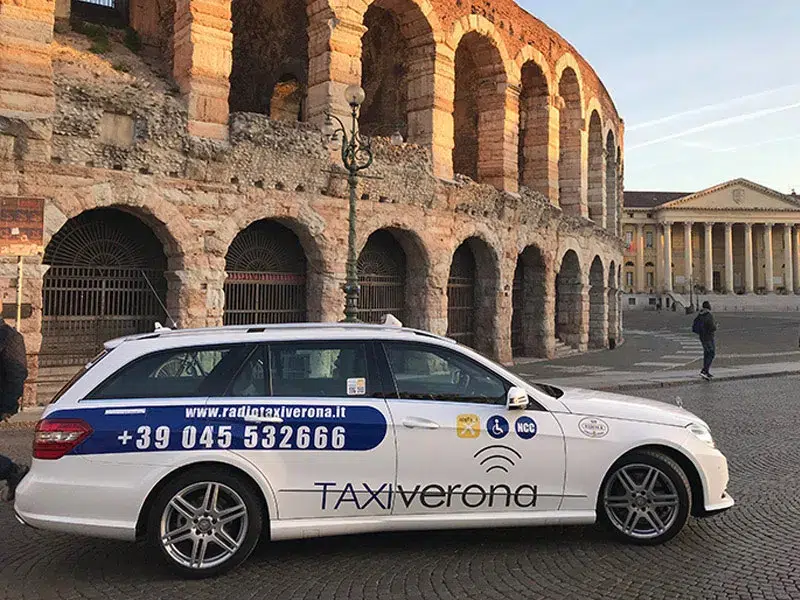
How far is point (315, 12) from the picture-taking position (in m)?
15.9

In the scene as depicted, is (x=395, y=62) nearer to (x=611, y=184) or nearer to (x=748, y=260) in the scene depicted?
(x=611, y=184)

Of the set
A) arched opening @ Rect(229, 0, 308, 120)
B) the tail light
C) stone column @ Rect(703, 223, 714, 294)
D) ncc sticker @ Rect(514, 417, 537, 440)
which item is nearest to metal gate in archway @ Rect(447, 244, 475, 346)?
arched opening @ Rect(229, 0, 308, 120)

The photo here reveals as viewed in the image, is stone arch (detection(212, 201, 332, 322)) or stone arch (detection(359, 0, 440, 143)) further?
stone arch (detection(359, 0, 440, 143))

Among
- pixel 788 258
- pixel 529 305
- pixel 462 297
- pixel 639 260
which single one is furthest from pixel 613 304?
pixel 788 258

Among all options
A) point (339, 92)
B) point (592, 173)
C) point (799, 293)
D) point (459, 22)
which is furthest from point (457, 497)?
point (799, 293)

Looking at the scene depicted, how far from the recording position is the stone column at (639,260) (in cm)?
9506

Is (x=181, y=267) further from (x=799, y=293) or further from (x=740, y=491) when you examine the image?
(x=799, y=293)

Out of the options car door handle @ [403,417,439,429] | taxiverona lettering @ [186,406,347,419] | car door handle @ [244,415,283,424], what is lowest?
car door handle @ [403,417,439,429]

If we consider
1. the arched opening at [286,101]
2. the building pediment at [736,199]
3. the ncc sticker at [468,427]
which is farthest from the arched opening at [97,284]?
the building pediment at [736,199]

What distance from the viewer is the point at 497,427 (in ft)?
15.3

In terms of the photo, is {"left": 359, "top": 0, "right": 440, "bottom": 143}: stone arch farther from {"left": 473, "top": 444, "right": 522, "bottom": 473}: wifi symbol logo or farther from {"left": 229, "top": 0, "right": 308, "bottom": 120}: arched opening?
{"left": 473, "top": 444, "right": 522, "bottom": 473}: wifi symbol logo

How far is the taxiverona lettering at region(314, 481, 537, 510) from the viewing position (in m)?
4.47

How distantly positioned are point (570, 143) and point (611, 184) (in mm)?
7626

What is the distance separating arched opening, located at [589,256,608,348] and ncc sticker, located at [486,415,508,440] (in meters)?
24.6
